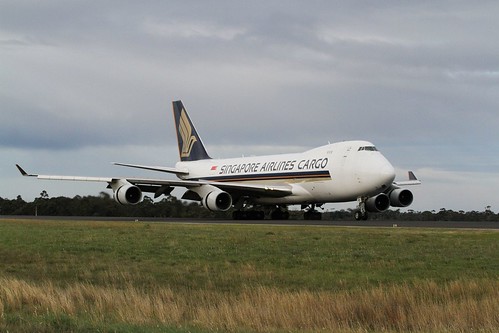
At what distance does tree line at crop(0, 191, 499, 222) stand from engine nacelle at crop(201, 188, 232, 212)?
18.0ft

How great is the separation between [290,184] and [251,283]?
34.2 m

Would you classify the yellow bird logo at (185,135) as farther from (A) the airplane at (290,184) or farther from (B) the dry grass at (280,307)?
(B) the dry grass at (280,307)

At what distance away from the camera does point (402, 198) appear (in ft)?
168

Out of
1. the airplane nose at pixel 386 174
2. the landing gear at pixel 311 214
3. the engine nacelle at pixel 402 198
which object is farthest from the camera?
the landing gear at pixel 311 214

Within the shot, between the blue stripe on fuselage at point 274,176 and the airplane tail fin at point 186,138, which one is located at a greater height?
the airplane tail fin at point 186,138

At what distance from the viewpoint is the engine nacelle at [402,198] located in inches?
2010

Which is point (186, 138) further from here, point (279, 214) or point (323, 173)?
point (323, 173)

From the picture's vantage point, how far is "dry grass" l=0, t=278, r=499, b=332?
13.1m

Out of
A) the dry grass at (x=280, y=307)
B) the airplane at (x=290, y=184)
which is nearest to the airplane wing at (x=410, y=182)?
the airplane at (x=290, y=184)

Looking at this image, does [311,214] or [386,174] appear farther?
[311,214]

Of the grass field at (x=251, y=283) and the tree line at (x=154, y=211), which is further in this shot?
the tree line at (x=154, y=211)

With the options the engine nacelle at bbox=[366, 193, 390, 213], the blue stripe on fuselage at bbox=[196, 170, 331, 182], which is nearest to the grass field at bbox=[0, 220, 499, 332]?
the blue stripe on fuselage at bbox=[196, 170, 331, 182]

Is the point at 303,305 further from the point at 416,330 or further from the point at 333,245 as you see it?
the point at 333,245

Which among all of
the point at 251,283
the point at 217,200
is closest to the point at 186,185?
the point at 217,200
